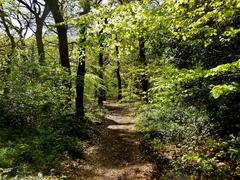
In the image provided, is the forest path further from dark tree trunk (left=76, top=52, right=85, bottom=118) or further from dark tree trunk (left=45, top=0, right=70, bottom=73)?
dark tree trunk (left=45, top=0, right=70, bottom=73)

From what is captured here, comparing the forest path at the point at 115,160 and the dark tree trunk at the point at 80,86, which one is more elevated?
the dark tree trunk at the point at 80,86

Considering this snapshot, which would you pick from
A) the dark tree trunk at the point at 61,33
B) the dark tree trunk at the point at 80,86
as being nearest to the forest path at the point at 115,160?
the dark tree trunk at the point at 80,86

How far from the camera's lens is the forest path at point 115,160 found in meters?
9.28

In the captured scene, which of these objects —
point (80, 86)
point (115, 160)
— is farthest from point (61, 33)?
point (115, 160)

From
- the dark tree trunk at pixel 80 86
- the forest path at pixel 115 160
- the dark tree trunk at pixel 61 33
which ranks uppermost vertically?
the dark tree trunk at pixel 61 33

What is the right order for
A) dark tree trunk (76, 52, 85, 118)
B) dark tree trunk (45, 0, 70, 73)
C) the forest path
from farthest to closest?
dark tree trunk (45, 0, 70, 73) < dark tree trunk (76, 52, 85, 118) < the forest path

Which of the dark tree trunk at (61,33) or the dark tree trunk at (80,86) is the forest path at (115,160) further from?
the dark tree trunk at (61,33)

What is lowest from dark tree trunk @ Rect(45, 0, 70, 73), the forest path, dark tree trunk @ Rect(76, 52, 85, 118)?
the forest path

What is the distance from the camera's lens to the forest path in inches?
365

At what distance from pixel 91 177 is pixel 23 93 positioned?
647cm

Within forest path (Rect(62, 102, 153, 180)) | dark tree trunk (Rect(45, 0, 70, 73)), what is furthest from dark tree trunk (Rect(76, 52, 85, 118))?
forest path (Rect(62, 102, 153, 180))

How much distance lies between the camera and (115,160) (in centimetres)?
1103

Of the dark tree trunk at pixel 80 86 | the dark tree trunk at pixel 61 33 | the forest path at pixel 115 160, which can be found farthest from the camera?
the dark tree trunk at pixel 61 33

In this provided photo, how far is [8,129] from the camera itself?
37.9 feet
